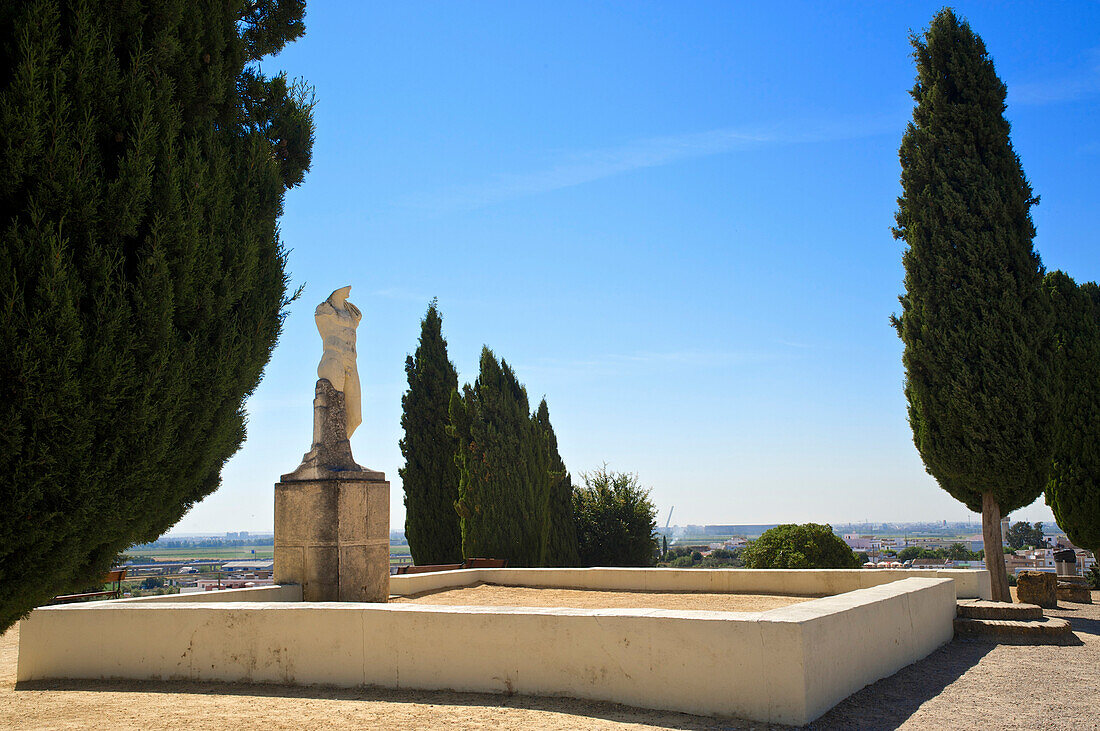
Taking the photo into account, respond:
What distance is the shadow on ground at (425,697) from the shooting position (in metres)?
5.04

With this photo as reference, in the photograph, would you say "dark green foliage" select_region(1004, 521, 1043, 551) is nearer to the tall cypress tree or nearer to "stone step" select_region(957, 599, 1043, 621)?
the tall cypress tree

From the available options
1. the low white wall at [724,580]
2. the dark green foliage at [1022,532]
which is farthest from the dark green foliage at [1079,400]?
the dark green foliage at [1022,532]

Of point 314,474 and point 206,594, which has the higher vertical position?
point 314,474

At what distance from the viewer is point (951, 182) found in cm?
1335

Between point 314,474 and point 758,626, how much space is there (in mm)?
5785

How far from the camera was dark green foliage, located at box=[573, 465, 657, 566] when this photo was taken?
20.7 metres

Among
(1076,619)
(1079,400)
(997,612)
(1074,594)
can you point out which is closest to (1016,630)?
(997,612)

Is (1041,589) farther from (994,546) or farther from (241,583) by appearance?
(241,583)

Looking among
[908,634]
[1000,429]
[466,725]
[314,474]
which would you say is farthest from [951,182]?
[466,725]

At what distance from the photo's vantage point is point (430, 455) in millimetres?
22000

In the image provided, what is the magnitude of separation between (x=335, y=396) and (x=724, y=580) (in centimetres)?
570

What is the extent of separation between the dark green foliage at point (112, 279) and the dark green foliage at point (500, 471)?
1282 cm

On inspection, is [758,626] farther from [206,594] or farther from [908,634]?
[206,594]

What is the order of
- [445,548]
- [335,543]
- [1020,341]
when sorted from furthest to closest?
1. [445,548]
2. [1020,341]
3. [335,543]
